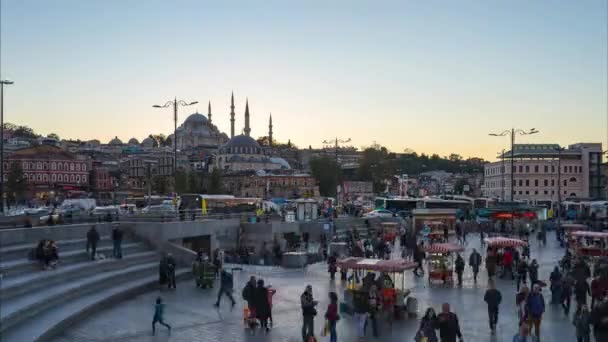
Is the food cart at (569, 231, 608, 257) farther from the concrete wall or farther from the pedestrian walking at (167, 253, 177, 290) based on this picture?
the concrete wall

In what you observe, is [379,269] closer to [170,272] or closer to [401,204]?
[170,272]

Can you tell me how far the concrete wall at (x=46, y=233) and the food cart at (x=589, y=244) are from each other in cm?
1863

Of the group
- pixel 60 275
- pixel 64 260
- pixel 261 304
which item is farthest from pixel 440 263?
pixel 60 275

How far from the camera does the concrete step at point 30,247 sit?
16.1 meters

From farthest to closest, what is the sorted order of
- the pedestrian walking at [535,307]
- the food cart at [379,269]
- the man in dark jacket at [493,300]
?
1. the food cart at [379,269]
2. the man in dark jacket at [493,300]
3. the pedestrian walking at [535,307]

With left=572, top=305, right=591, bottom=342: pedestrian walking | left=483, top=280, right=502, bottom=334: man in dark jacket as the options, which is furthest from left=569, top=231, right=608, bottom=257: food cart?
left=572, top=305, right=591, bottom=342: pedestrian walking

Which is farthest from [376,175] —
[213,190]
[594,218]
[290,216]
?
[290,216]

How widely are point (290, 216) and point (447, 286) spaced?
17.7 metres

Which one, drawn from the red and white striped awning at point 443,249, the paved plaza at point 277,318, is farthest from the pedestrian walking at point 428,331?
the red and white striped awning at point 443,249

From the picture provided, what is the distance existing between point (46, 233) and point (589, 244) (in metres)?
Answer: 23.4

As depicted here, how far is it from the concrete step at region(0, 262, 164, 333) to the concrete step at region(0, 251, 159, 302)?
15cm

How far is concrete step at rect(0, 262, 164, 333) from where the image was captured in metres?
12.2

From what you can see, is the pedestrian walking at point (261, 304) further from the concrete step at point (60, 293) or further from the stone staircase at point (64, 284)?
the concrete step at point (60, 293)

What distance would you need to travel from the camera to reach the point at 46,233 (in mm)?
18312
